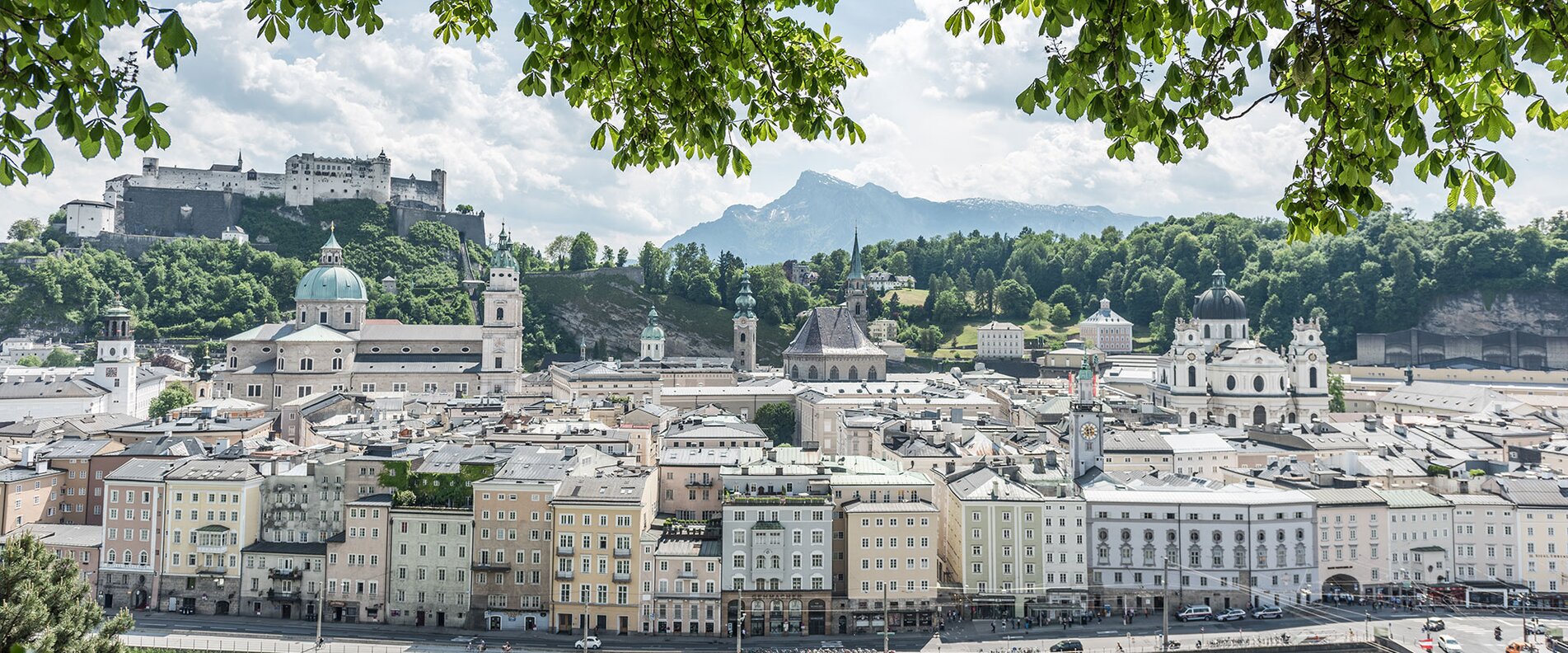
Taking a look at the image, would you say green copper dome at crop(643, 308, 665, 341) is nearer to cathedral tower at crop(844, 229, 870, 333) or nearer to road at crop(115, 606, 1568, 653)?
cathedral tower at crop(844, 229, 870, 333)

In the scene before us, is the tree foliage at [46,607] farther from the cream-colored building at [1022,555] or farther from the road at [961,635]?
the cream-colored building at [1022,555]

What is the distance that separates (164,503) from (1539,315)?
105 meters

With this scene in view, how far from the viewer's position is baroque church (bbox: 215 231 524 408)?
72188mm

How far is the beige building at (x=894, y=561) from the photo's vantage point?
119ft

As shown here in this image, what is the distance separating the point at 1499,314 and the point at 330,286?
99070mm

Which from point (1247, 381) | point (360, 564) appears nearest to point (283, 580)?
point (360, 564)

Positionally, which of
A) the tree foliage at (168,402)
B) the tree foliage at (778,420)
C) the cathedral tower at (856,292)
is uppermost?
the cathedral tower at (856,292)

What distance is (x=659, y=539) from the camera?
3678 cm

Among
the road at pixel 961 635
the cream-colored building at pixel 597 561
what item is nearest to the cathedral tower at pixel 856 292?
the road at pixel 961 635

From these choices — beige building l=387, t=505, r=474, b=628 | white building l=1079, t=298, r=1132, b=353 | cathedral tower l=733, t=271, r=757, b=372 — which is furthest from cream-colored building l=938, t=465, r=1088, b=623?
white building l=1079, t=298, r=1132, b=353

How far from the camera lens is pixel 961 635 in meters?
35.3

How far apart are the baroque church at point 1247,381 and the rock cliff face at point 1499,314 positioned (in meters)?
A: 31.2

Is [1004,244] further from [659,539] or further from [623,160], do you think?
[623,160]

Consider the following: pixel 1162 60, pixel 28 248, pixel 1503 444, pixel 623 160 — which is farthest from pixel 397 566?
pixel 28 248
